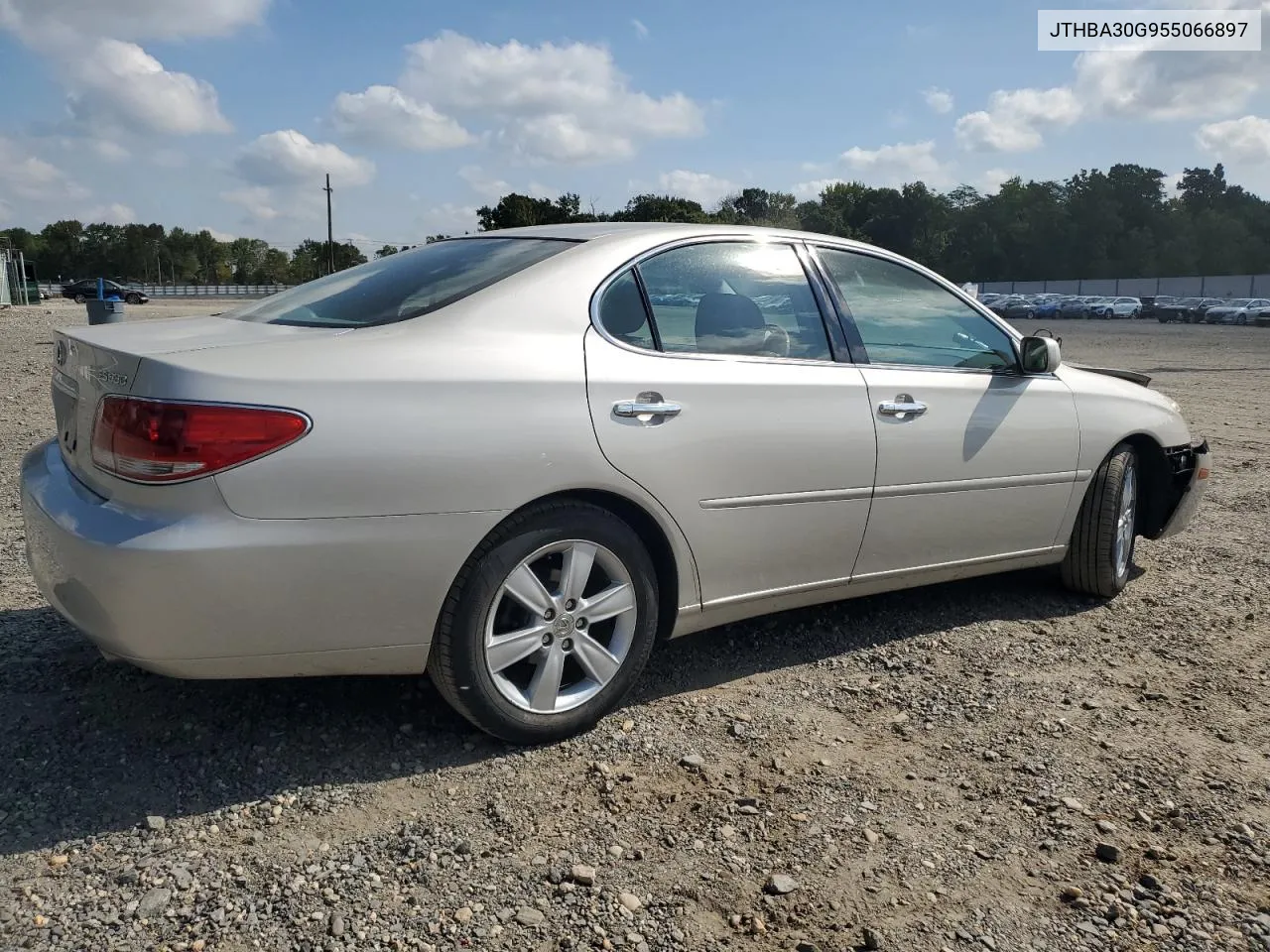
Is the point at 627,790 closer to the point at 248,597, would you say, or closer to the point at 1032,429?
the point at 248,597

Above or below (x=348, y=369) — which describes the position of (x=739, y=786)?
below

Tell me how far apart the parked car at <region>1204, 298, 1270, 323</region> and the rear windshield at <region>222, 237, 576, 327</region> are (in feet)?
173

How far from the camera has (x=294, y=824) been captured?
2719 mm

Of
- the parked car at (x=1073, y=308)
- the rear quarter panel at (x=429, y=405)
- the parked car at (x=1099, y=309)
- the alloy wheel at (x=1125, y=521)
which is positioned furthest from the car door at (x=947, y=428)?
the parked car at (x=1073, y=308)

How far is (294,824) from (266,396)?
1.08 meters

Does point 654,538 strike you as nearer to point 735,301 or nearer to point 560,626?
point 560,626

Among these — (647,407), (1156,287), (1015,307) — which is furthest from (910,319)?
(1156,287)

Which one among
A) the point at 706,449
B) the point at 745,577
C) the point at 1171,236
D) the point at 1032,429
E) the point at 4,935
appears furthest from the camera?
the point at 1171,236

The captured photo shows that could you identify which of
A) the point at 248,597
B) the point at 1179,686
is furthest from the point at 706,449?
the point at 1179,686

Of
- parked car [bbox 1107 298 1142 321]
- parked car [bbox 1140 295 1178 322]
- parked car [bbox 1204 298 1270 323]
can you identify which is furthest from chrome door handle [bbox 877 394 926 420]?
parked car [bbox 1107 298 1142 321]

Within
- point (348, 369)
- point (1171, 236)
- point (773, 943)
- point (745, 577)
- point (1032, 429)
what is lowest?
point (773, 943)

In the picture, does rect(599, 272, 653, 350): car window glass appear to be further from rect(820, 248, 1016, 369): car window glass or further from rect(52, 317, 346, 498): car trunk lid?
rect(820, 248, 1016, 369): car window glass

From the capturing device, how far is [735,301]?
3.67m

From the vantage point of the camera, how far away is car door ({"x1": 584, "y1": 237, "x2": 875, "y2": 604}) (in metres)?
3.21
